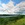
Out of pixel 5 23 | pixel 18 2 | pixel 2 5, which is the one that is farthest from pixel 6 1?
pixel 5 23

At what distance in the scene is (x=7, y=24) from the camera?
1.15 meters

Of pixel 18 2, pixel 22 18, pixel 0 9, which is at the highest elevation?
pixel 18 2

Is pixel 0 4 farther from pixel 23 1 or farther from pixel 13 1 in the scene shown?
pixel 23 1

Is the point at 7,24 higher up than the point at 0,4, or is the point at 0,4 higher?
the point at 0,4

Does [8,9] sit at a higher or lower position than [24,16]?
higher

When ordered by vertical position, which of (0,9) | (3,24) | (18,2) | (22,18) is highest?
(18,2)

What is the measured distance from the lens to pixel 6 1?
47.2 inches

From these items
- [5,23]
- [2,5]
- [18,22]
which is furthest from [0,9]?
[18,22]

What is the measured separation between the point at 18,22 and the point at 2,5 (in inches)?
16.4

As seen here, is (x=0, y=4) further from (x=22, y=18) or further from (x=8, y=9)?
(x=22, y=18)

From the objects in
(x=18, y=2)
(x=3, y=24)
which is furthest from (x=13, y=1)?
(x=3, y=24)

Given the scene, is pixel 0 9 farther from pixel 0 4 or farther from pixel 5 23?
pixel 5 23

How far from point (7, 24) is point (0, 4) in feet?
1.24

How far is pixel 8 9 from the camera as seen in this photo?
120 centimetres
